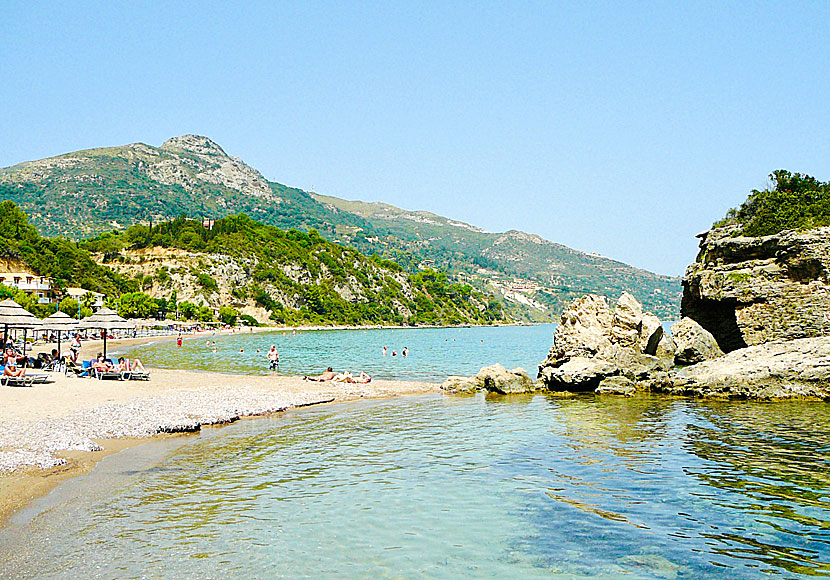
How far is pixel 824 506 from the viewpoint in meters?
10.2

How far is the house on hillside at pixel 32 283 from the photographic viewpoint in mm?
98919

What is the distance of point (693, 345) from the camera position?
102ft

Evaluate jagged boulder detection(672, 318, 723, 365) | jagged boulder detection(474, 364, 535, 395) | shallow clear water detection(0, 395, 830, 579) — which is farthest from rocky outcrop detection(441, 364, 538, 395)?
shallow clear water detection(0, 395, 830, 579)

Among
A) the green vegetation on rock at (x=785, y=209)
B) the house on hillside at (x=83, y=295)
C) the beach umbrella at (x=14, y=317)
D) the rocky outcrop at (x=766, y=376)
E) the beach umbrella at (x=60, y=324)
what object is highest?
the green vegetation on rock at (x=785, y=209)

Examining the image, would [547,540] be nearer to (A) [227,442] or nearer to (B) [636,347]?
(A) [227,442]

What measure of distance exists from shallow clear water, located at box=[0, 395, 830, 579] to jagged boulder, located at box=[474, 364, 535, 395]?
9379 mm

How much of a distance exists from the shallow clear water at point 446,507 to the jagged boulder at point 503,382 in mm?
9379

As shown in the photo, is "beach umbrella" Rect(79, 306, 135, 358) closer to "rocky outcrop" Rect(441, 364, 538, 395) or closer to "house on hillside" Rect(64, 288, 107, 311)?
"rocky outcrop" Rect(441, 364, 538, 395)

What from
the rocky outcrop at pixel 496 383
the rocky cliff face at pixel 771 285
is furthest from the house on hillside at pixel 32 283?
the rocky cliff face at pixel 771 285

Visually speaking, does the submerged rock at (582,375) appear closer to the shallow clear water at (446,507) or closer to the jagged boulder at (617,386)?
the jagged boulder at (617,386)

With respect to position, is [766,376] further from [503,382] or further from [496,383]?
[496,383]

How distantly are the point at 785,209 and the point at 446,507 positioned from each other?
35.1 meters

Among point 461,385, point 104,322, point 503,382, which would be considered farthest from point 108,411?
point 104,322

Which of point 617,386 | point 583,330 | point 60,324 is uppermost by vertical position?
point 583,330
